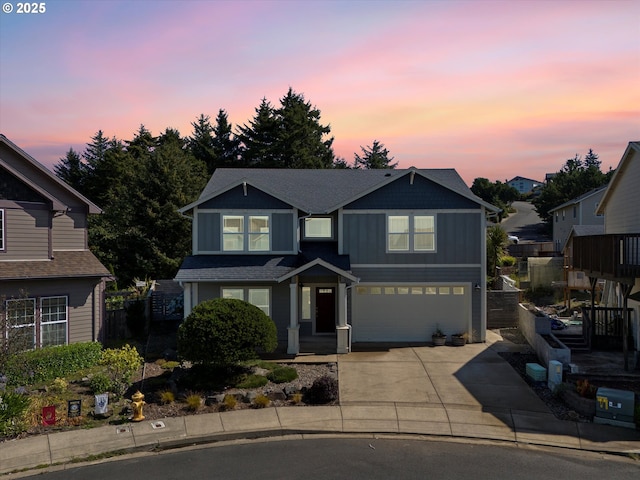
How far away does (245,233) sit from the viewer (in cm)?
2133

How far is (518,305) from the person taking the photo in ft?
78.3

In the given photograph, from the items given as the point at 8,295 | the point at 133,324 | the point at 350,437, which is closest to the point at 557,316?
the point at 350,437

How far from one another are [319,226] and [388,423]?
11264 millimetres

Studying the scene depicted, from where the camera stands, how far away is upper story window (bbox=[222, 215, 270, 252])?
2133cm

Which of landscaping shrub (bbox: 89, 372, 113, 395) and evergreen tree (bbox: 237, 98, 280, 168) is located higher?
evergreen tree (bbox: 237, 98, 280, 168)

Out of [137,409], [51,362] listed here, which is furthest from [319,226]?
[137,409]

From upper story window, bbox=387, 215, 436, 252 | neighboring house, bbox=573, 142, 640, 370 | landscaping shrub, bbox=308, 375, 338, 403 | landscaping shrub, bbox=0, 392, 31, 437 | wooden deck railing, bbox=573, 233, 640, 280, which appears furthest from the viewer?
upper story window, bbox=387, 215, 436, 252

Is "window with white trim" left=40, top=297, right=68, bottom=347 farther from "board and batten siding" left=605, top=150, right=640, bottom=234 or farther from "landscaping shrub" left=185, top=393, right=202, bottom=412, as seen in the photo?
"board and batten siding" left=605, top=150, right=640, bottom=234

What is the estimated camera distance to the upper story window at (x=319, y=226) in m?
22.7

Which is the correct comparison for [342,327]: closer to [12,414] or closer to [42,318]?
[42,318]

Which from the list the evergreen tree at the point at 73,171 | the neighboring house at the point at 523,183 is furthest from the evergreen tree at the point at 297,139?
the neighboring house at the point at 523,183

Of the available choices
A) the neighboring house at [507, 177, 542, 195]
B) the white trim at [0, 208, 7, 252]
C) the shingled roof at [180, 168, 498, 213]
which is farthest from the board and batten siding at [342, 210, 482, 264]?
the neighboring house at [507, 177, 542, 195]

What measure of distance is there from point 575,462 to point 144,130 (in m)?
63.0

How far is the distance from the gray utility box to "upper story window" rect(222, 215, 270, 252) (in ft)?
43.5
